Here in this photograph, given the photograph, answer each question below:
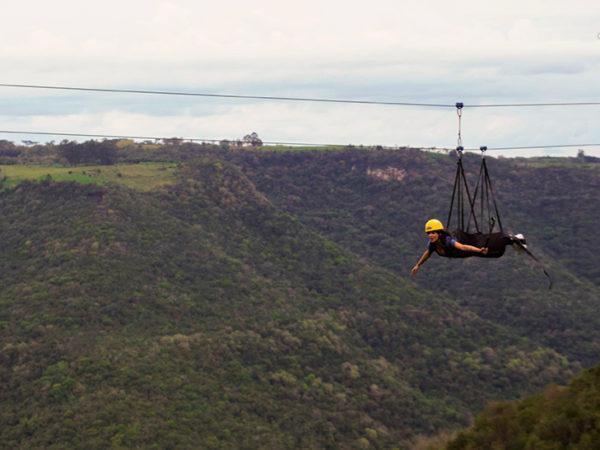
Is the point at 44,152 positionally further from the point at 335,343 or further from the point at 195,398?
the point at 195,398

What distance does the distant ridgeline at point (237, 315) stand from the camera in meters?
77.2

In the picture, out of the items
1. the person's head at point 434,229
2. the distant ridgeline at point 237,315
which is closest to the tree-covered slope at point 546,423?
the distant ridgeline at point 237,315

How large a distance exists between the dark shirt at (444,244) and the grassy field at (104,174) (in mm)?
89577

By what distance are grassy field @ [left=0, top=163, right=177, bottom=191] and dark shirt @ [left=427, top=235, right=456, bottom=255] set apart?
3527 inches

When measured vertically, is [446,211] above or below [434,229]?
below

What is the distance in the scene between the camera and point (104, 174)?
412 feet

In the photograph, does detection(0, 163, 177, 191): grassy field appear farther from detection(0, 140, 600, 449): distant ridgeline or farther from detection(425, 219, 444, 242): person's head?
detection(425, 219, 444, 242): person's head

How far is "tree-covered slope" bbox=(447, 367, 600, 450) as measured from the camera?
5753 centimetres

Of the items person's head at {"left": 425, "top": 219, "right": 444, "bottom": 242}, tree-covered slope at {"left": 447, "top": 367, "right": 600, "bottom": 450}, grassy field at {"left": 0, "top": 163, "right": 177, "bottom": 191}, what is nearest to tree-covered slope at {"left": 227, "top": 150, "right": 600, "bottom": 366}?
grassy field at {"left": 0, "top": 163, "right": 177, "bottom": 191}

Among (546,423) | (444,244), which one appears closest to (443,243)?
(444,244)

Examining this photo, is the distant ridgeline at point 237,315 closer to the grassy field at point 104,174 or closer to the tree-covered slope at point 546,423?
the grassy field at point 104,174

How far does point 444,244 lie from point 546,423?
33093 millimetres

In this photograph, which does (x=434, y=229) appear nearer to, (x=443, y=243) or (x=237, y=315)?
(x=443, y=243)

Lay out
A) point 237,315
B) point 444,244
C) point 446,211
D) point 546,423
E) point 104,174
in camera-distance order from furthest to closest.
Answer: point 446,211 < point 104,174 < point 237,315 < point 546,423 < point 444,244
